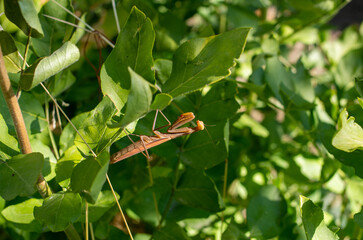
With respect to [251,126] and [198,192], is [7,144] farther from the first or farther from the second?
[251,126]

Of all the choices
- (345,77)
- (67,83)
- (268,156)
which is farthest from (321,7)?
(67,83)

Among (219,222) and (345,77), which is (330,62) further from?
(219,222)

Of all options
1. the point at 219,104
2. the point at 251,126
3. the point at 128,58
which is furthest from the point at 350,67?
the point at 128,58

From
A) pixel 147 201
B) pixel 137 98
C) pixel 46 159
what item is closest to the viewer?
pixel 137 98

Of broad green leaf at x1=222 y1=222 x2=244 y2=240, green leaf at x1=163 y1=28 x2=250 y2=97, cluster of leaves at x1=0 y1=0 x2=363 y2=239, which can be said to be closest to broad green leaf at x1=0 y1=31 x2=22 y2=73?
cluster of leaves at x1=0 y1=0 x2=363 y2=239

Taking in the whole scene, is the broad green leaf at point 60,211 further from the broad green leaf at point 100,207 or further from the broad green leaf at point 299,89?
the broad green leaf at point 299,89

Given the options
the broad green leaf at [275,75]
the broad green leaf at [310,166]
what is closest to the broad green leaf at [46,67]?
the broad green leaf at [275,75]

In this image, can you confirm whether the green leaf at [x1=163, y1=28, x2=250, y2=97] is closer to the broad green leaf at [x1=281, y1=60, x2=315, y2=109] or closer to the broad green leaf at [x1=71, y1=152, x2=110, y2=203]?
the broad green leaf at [x1=71, y1=152, x2=110, y2=203]
